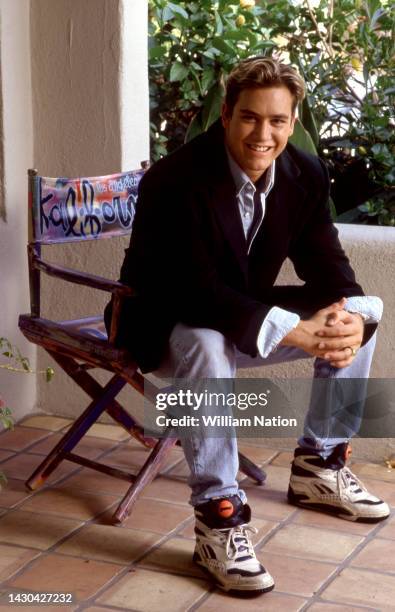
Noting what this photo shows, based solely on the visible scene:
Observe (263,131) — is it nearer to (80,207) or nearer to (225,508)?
(80,207)

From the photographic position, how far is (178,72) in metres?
4.45

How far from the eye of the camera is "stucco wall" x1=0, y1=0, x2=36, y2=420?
13.1 ft

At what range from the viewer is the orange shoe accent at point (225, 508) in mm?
3053

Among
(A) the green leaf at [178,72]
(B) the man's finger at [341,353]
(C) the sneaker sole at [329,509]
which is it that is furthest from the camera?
(A) the green leaf at [178,72]

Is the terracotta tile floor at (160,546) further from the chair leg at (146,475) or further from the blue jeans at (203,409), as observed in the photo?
the blue jeans at (203,409)

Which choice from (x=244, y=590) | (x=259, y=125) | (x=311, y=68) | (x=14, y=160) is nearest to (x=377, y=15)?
(x=311, y=68)

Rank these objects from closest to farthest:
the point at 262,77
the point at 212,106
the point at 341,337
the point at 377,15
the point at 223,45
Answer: the point at 262,77, the point at 341,337, the point at 212,106, the point at 223,45, the point at 377,15

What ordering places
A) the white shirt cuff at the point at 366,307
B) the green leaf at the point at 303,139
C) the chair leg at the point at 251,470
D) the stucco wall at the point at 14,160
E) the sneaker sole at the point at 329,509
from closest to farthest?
the white shirt cuff at the point at 366,307 < the sneaker sole at the point at 329,509 < the chair leg at the point at 251,470 < the stucco wall at the point at 14,160 < the green leaf at the point at 303,139

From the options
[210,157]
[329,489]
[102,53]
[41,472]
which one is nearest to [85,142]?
[102,53]

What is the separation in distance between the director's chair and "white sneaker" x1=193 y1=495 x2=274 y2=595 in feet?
1.37

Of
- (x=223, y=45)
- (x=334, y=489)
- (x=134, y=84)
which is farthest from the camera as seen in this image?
(x=223, y=45)

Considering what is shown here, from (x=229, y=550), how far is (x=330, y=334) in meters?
0.67

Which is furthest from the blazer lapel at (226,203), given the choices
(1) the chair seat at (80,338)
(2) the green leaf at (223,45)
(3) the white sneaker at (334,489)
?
(2) the green leaf at (223,45)

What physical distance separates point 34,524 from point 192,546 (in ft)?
1.65
